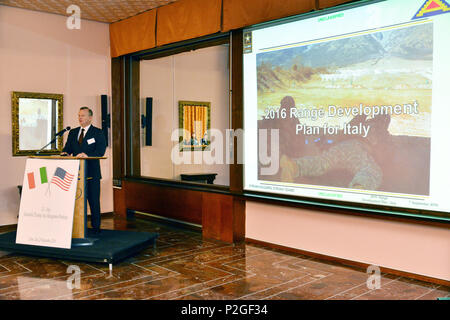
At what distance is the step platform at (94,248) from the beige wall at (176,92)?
1.67 m

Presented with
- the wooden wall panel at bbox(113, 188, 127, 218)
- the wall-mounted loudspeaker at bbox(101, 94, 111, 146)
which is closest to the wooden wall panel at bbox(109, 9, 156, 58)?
the wall-mounted loudspeaker at bbox(101, 94, 111, 146)

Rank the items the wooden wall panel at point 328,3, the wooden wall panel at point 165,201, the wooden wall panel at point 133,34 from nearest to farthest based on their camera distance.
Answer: the wooden wall panel at point 328,3, the wooden wall panel at point 165,201, the wooden wall panel at point 133,34

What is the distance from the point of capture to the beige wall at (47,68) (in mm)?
6691

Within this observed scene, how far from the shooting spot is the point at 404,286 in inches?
159

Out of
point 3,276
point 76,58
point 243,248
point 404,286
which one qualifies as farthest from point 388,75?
point 76,58

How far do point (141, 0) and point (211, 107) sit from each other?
178 centimetres

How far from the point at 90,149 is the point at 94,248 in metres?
1.35

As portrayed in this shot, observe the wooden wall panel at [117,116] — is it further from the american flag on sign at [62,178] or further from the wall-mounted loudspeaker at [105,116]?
the american flag on sign at [62,178]

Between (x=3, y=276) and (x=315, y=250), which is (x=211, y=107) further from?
(x=3, y=276)

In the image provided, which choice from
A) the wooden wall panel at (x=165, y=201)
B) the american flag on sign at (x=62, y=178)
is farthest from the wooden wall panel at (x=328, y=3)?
the american flag on sign at (x=62, y=178)

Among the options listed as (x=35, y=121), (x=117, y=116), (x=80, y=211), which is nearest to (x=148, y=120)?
(x=117, y=116)

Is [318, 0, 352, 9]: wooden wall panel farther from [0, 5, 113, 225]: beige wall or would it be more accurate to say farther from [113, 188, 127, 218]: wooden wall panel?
[113, 188, 127, 218]: wooden wall panel

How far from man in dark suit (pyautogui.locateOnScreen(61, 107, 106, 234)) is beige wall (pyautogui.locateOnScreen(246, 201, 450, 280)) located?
185 cm

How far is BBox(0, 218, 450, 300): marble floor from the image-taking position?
3.85 meters
